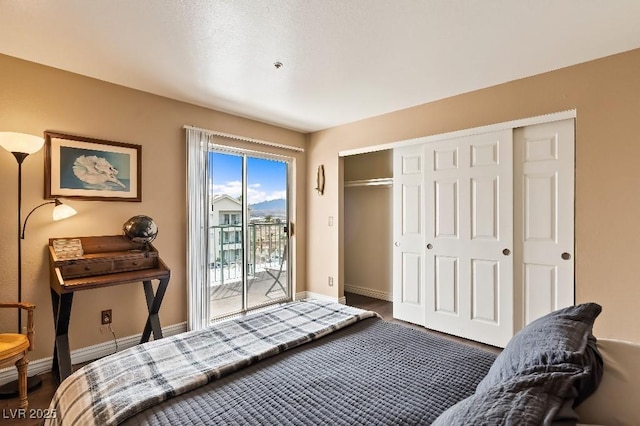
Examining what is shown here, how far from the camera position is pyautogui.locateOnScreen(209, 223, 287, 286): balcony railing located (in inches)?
148

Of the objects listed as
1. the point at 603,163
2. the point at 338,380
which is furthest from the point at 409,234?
the point at 338,380

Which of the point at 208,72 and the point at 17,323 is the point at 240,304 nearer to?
the point at 17,323

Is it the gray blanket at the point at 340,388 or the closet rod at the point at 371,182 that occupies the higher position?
the closet rod at the point at 371,182

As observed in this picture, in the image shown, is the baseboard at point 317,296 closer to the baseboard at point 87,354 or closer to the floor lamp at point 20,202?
the baseboard at point 87,354

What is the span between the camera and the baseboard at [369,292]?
14.9ft

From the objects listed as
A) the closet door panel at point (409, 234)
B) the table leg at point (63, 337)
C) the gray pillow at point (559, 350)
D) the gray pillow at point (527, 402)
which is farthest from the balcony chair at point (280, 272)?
the gray pillow at point (527, 402)

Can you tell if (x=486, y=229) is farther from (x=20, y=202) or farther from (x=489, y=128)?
(x=20, y=202)

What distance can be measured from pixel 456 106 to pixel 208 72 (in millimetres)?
2364

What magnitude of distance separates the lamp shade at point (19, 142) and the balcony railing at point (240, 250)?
1736 millimetres

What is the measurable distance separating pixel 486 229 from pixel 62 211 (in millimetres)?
3609

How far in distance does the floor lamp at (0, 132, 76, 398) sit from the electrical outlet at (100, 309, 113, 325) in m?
0.54

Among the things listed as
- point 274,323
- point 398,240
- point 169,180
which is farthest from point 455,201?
point 169,180

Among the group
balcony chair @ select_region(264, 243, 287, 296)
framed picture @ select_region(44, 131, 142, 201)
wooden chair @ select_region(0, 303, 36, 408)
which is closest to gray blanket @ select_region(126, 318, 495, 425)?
wooden chair @ select_region(0, 303, 36, 408)

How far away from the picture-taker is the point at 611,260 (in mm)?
2330
